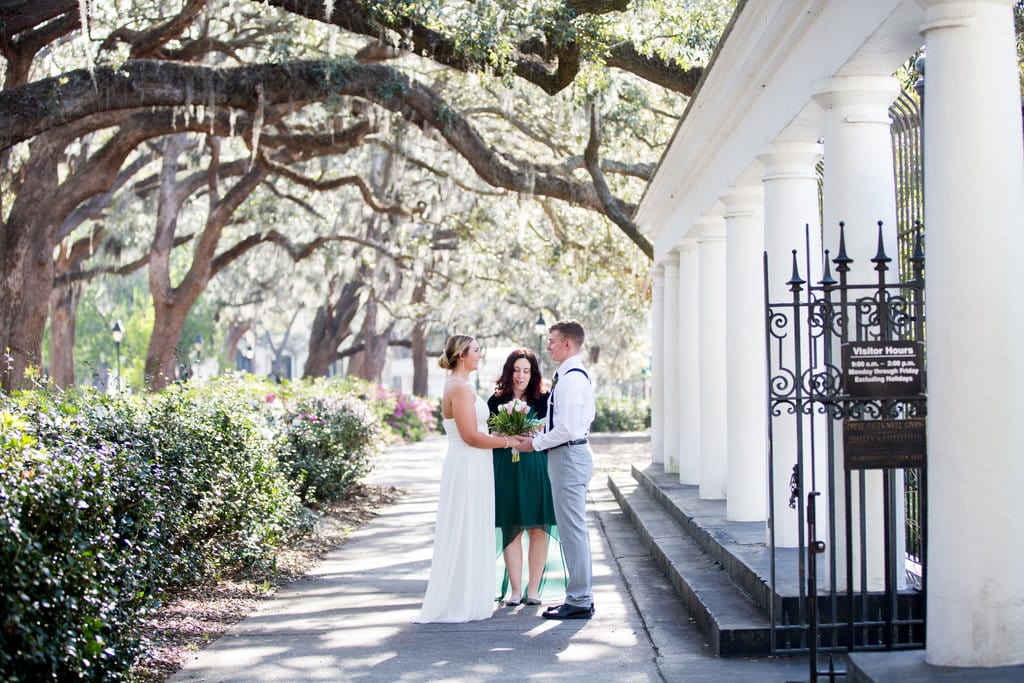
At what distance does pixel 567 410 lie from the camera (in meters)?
7.69

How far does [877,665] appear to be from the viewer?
16.6 feet

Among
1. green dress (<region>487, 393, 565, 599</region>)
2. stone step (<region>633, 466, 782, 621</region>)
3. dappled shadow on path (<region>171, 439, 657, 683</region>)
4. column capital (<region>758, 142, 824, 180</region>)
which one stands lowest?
dappled shadow on path (<region>171, 439, 657, 683</region>)

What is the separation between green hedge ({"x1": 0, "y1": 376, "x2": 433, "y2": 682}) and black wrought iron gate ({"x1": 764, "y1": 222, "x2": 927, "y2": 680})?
3291 millimetres

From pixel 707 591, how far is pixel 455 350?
240 cm

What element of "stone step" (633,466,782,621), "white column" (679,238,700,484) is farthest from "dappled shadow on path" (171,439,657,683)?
"white column" (679,238,700,484)

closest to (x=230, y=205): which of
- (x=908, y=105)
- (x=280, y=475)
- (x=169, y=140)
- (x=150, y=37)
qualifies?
(x=169, y=140)

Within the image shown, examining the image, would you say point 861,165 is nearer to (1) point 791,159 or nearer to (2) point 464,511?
(1) point 791,159

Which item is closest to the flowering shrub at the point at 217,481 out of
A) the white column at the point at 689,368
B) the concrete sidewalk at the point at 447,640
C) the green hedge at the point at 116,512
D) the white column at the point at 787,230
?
the green hedge at the point at 116,512

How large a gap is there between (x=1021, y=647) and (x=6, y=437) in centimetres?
452

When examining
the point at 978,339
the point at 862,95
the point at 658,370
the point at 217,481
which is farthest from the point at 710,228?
the point at 978,339

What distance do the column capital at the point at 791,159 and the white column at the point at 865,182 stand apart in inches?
57.2

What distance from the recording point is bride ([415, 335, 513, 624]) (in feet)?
25.8

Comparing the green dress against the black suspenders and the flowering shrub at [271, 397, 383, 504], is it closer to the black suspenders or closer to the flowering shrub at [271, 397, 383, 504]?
the black suspenders

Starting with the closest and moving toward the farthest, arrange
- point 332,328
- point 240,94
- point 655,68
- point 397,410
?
1. point 240,94
2. point 655,68
3. point 397,410
4. point 332,328
